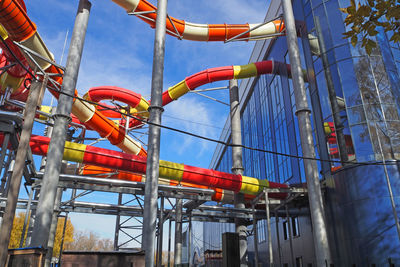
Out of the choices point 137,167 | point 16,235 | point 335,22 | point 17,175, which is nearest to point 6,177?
point 137,167

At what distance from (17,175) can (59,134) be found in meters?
4.77

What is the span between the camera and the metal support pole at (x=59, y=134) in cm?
920

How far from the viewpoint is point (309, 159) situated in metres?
13.0

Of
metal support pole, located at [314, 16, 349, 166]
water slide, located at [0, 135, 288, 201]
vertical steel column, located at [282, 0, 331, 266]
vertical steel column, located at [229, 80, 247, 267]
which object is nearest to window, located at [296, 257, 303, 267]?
vertical steel column, located at [229, 80, 247, 267]

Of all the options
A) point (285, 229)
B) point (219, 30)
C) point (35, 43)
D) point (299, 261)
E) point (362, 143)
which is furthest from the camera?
point (219, 30)

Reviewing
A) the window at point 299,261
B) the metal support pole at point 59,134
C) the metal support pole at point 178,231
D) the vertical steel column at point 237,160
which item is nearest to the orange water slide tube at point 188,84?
the vertical steel column at point 237,160

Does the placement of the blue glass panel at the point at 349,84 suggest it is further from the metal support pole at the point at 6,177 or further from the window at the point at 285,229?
the metal support pole at the point at 6,177

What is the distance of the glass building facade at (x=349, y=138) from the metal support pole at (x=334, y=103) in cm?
5

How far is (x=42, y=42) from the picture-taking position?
11.9 m

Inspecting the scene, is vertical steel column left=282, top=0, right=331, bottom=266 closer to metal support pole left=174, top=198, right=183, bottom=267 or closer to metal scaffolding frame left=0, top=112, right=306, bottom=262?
metal scaffolding frame left=0, top=112, right=306, bottom=262

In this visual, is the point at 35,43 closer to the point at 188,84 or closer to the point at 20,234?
the point at 188,84

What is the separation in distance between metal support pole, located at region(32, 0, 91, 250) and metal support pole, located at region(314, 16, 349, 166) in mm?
10877

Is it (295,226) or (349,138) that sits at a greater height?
(349,138)

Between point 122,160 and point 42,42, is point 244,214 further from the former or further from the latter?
point 42,42
